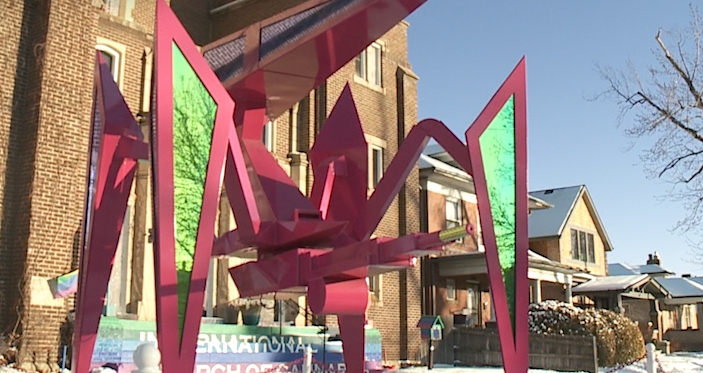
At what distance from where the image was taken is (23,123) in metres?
15.0

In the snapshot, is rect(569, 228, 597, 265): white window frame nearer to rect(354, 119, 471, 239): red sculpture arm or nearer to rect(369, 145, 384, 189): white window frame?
rect(369, 145, 384, 189): white window frame

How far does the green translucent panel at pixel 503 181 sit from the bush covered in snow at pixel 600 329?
1394 cm

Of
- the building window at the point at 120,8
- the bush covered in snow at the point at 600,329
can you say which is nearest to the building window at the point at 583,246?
the bush covered in snow at the point at 600,329

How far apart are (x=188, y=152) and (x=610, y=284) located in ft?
92.9

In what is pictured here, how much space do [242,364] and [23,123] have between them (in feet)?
20.7

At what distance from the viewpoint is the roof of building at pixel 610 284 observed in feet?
104

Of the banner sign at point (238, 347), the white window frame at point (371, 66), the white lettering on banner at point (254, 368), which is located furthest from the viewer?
the white window frame at point (371, 66)

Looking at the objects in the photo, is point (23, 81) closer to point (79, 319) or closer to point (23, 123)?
point (23, 123)

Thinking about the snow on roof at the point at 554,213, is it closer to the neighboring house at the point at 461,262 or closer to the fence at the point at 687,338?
the neighboring house at the point at 461,262

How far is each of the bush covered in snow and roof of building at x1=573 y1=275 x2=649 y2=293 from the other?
964 cm

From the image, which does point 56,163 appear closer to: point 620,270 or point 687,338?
point 687,338

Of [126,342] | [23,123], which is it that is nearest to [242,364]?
[126,342]

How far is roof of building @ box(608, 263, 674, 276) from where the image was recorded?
47.2m

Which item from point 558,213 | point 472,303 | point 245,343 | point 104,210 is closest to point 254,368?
point 245,343
